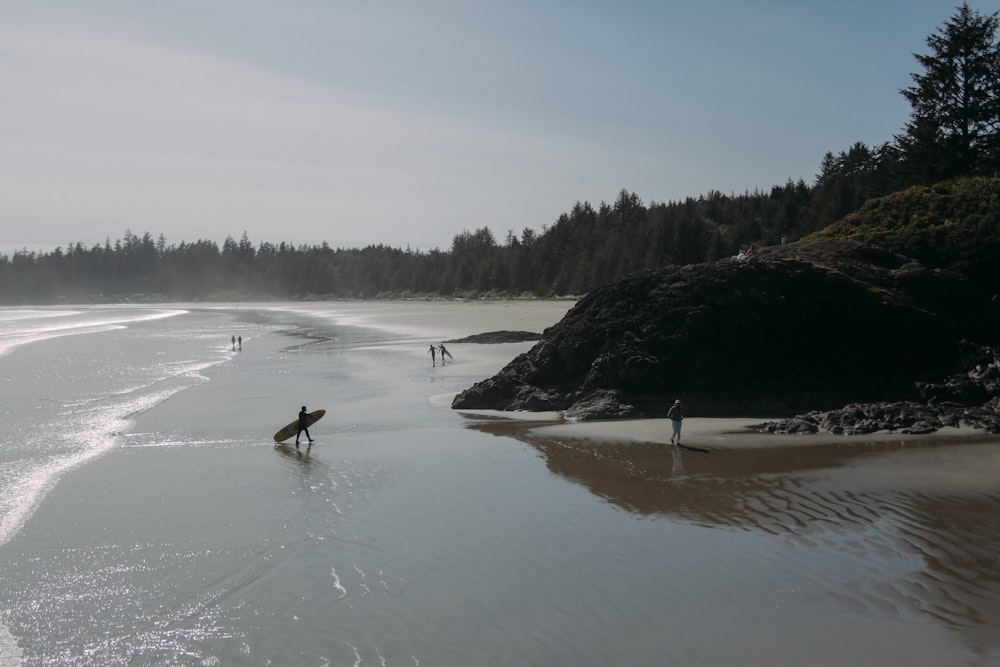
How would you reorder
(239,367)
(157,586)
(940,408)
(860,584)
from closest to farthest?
(860,584) < (157,586) < (940,408) < (239,367)

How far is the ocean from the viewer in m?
8.24

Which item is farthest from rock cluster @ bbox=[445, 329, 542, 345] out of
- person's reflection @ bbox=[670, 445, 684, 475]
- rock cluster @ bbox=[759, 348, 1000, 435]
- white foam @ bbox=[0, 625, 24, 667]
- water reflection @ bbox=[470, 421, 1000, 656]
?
white foam @ bbox=[0, 625, 24, 667]

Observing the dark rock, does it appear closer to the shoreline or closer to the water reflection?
the shoreline

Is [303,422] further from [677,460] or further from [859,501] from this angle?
[859,501]

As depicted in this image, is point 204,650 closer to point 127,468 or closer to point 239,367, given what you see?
point 127,468

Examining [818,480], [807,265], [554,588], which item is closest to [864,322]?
[807,265]

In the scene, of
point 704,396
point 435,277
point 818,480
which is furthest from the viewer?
point 435,277

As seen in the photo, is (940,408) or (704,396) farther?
(704,396)

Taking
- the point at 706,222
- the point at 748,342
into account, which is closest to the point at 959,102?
the point at 748,342

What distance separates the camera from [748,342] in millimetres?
22531

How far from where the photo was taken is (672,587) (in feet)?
31.1

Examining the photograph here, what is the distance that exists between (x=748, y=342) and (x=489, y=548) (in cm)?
1408

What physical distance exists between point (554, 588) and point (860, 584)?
388cm

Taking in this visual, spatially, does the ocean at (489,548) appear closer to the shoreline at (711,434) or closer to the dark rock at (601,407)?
the shoreline at (711,434)
